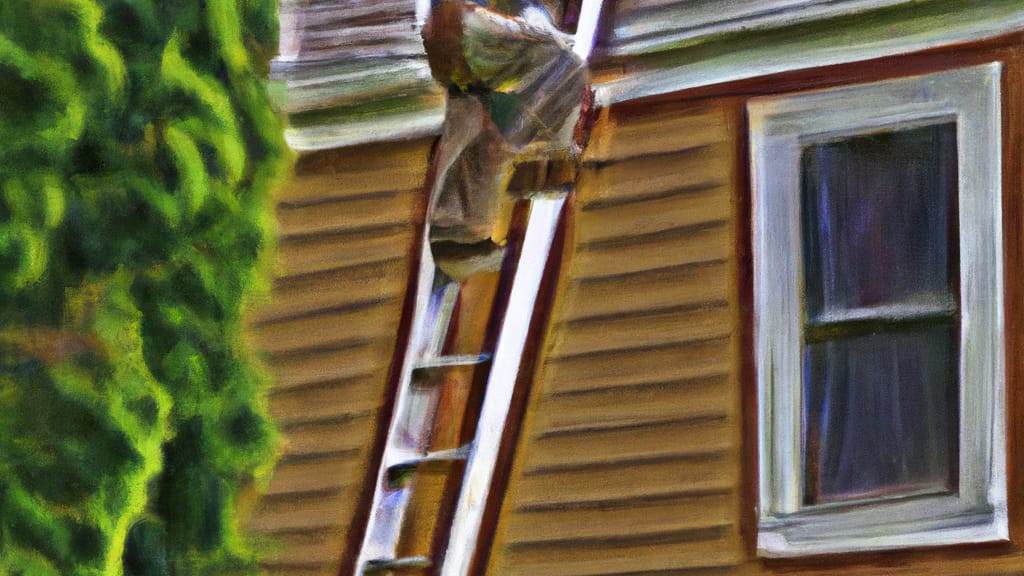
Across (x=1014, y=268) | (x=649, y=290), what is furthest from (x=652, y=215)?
(x=1014, y=268)

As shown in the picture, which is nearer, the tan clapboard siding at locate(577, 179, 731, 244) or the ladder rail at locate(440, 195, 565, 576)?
the ladder rail at locate(440, 195, 565, 576)

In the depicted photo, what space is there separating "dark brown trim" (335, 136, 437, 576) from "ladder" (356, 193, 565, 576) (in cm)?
42

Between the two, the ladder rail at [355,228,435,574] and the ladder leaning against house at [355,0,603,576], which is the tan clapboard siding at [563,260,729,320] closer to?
the ladder leaning against house at [355,0,603,576]

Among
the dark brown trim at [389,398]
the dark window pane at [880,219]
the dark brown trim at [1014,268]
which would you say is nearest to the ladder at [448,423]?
the dark brown trim at [389,398]

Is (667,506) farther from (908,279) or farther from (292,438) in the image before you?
(292,438)

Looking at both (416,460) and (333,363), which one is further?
(333,363)

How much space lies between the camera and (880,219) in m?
2.85

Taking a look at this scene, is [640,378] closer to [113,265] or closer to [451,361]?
[451,361]

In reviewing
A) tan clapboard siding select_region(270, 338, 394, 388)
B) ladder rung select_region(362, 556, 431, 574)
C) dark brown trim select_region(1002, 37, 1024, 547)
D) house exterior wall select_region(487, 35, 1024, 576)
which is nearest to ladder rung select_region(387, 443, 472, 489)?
ladder rung select_region(362, 556, 431, 574)

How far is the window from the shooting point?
2.76 meters

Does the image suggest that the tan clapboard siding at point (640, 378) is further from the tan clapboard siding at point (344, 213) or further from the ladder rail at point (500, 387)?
the tan clapboard siding at point (344, 213)

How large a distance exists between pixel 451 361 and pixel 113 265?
36.4 inches

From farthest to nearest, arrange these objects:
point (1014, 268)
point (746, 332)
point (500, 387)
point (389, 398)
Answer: point (389, 398)
point (746, 332)
point (500, 387)
point (1014, 268)

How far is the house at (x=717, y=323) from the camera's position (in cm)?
276
